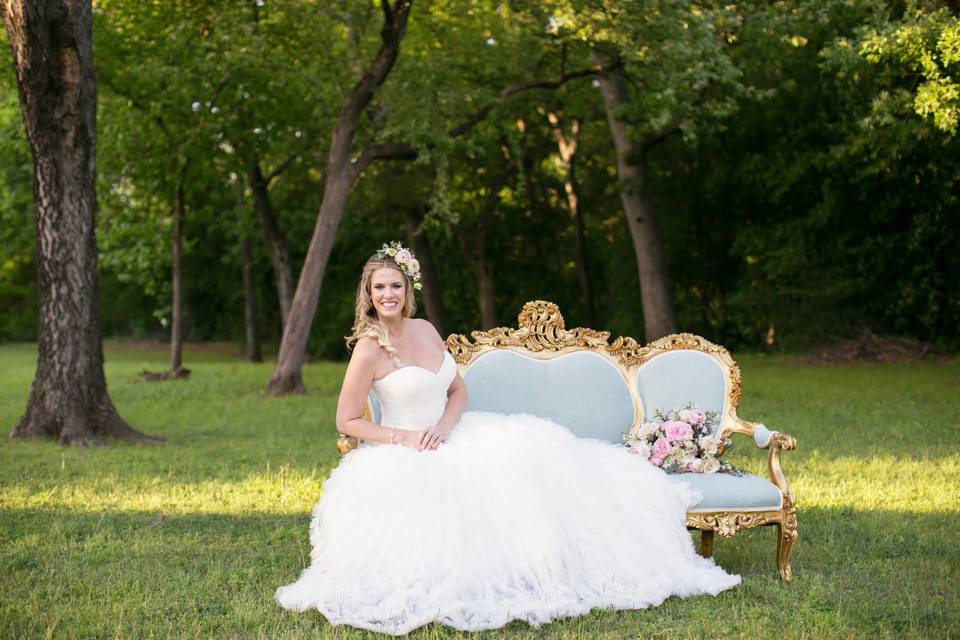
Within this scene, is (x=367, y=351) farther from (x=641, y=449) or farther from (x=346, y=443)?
(x=641, y=449)

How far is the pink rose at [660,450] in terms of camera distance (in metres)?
5.50

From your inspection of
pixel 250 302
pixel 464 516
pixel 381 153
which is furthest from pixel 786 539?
pixel 250 302

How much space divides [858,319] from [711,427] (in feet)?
54.1

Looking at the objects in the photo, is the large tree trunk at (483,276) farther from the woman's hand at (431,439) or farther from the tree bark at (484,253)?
the woman's hand at (431,439)

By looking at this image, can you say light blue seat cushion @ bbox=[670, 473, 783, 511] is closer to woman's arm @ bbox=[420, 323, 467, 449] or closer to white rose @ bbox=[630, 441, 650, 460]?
white rose @ bbox=[630, 441, 650, 460]

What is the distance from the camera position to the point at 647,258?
18.4 meters

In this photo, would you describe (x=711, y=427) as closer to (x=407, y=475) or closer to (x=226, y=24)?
(x=407, y=475)

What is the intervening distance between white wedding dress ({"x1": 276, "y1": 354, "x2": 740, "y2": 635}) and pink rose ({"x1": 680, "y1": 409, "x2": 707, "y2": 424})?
0.52 meters

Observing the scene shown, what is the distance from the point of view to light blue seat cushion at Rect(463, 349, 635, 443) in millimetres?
5883

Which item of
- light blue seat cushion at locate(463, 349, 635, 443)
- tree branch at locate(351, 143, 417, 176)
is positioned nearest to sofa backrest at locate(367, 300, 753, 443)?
light blue seat cushion at locate(463, 349, 635, 443)

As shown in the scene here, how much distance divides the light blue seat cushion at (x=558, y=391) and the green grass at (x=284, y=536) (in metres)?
1.03

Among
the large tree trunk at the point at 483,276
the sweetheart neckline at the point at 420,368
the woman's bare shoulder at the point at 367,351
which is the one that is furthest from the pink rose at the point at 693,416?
the large tree trunk at the point at 483,276

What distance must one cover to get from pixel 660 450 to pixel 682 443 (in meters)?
0.13

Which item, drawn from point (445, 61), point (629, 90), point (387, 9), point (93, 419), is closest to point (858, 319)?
point (629, 90)
